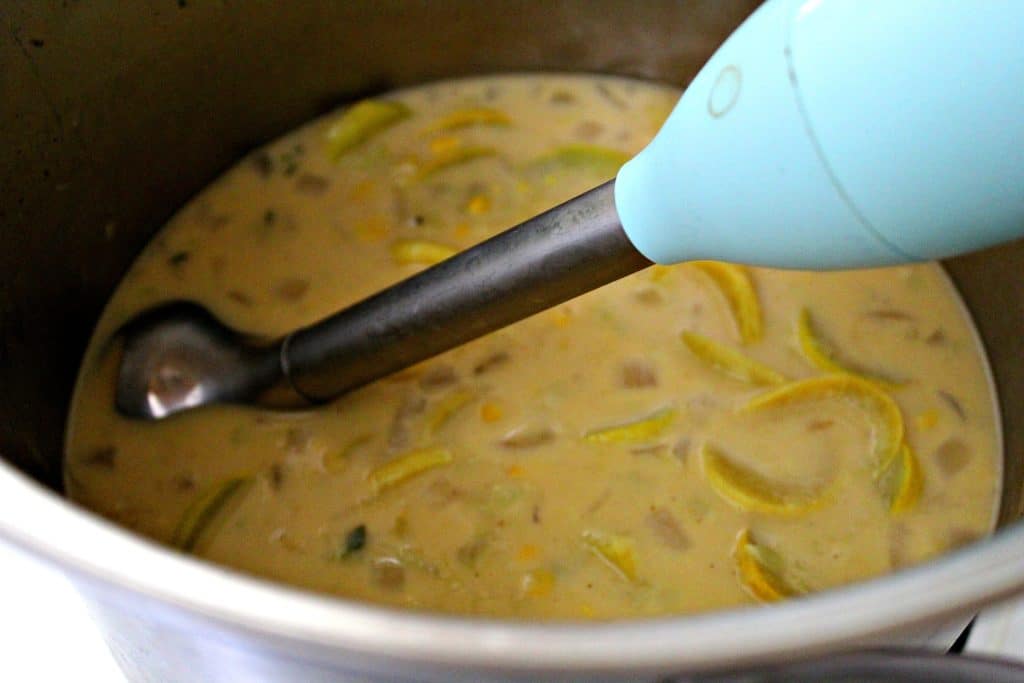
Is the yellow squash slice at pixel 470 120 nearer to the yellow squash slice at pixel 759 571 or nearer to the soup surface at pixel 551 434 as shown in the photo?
the soup surface at pixel 551 434

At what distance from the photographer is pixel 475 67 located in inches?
57.2

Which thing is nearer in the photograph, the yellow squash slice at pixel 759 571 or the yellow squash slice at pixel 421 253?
the yellow squash slice at pixel 759 571

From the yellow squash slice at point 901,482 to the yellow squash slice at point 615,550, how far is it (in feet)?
0.92

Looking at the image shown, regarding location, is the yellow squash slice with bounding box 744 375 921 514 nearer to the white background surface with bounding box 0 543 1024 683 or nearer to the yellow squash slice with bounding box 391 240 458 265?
the white background surface with bounding box 0 543 1024 683

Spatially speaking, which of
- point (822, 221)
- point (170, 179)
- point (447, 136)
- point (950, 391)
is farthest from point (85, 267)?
point (950, 391)

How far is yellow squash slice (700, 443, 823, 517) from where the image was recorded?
1.04 meters

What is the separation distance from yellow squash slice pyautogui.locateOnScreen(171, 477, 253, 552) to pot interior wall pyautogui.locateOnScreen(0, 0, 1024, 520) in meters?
0.16

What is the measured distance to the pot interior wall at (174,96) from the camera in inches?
42.7

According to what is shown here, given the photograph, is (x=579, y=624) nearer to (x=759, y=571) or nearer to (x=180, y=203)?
(x=759, y=571)

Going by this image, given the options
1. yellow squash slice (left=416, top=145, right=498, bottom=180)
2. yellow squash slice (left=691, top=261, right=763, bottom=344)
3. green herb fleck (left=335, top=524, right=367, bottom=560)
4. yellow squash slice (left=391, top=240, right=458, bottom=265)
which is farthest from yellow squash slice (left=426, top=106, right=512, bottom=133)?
Result: green herb fleck (left=335, top=524, right=367, bottom=560)

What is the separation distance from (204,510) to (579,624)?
0.64 m

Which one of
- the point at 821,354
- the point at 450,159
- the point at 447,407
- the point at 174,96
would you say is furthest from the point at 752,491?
the point at 174,96

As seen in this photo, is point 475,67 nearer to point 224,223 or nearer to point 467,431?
point 224,223

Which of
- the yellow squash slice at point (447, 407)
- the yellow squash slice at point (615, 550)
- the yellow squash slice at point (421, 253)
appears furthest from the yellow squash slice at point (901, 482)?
the yellow squash slice at point (421, 253)
